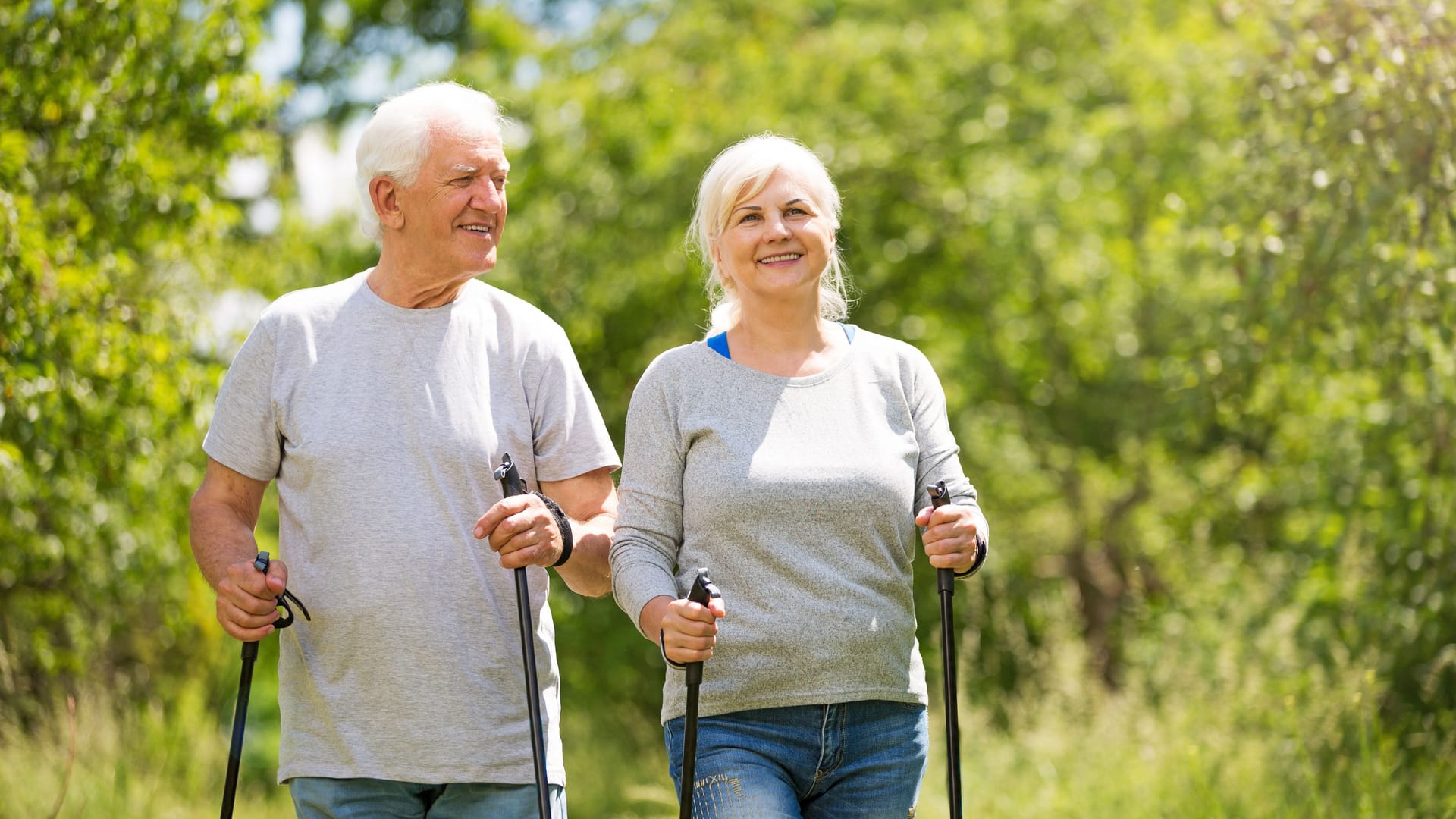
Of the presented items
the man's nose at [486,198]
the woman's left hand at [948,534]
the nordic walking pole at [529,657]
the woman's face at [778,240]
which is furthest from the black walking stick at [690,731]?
the man's nose at [486,198]

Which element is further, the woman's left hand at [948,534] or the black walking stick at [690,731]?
the woman's left hand at [948,534]

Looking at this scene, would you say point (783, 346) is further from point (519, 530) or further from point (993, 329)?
point (993, 329)

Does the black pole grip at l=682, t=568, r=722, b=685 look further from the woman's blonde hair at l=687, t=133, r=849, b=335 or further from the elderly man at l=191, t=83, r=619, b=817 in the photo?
the woman's blonde hair at l=687, t=133, r=849, b=335

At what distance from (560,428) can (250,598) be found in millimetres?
630

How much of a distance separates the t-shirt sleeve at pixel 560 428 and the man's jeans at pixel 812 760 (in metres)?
0.52

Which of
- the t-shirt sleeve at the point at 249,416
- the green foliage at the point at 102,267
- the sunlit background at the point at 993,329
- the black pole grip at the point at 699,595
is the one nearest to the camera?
the black pole grip at the point at 699,595

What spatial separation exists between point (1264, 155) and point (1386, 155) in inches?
24.4

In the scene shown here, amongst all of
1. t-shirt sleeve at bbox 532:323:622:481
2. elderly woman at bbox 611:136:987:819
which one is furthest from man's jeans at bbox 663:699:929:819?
t-shirt sleeve at bbox 532:323:622:481

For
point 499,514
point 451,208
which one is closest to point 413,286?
point 451,208

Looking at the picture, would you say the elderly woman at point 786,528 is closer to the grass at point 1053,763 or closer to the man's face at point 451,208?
the man's face at point 451,208

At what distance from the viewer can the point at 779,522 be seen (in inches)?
99.5

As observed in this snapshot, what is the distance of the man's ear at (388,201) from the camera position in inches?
108

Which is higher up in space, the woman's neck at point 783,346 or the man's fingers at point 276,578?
the woman's neck at point 783,346

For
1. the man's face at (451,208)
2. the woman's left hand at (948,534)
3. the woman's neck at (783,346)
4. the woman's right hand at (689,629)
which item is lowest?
the woman's right hand at (689,629)
